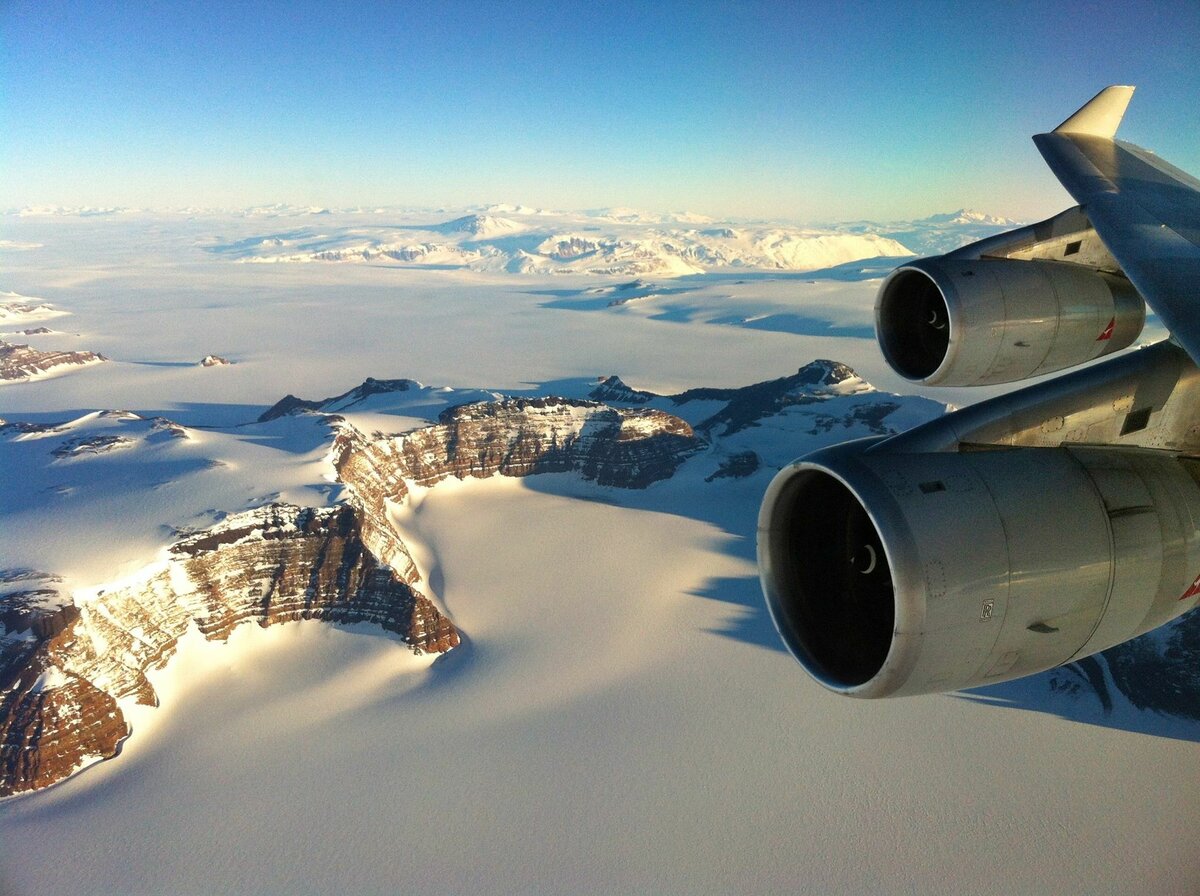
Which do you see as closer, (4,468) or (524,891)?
(524,891)

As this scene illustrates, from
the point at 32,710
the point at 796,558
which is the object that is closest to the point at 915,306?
the point at 796,558

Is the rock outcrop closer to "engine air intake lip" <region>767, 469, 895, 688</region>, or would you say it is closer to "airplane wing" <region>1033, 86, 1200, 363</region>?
"engine air intake lip" <region>767, 469, 895, 688</region>

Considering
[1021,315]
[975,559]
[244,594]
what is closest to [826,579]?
[975,559]

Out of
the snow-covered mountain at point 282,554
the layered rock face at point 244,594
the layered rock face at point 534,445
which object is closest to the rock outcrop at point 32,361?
the snow-covered mountain at point 282,554

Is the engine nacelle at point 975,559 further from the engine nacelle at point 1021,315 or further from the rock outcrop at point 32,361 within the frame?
the rock outcrop at point 32,361

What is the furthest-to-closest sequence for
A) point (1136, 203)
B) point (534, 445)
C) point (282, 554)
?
point (534, 445) → point (282, 554) → point (1136, 203)

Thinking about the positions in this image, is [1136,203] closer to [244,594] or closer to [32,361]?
[244,594]

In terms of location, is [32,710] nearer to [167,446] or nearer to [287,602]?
[287,602]
